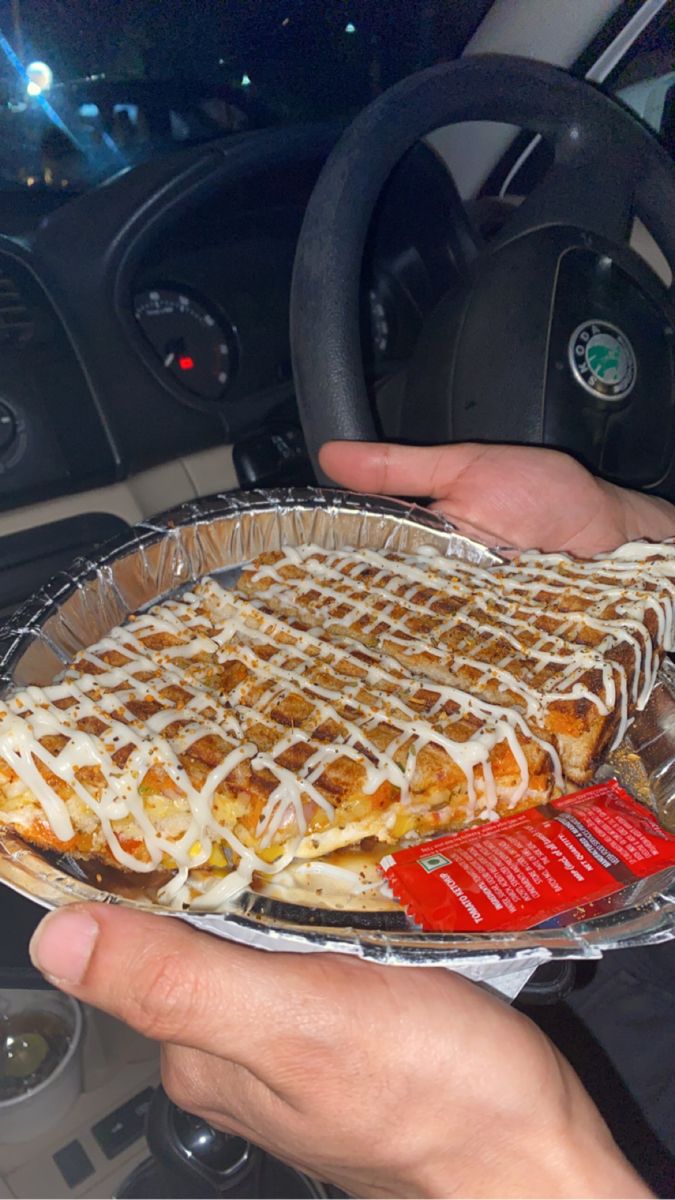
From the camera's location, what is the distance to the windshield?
2057 millimetres

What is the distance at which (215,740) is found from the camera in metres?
1.26

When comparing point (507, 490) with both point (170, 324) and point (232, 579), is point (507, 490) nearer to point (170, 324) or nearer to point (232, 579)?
point (232, 579)

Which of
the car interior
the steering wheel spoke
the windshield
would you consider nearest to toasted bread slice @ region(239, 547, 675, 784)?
the car interior

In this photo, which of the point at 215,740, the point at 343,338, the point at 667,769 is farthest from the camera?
the point at 343,338

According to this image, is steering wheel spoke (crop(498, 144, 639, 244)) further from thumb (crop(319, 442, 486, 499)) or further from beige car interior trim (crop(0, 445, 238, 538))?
beige car interior trim (crop(0, 445, 238, 538))

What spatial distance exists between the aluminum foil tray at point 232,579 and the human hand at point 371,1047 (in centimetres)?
5

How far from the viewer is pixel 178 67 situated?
7.43 ft

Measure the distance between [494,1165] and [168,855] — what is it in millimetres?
564

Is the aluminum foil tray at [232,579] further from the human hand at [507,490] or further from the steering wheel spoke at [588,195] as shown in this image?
the steering wheel spoke at [588,195]

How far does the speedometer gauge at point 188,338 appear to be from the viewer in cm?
214

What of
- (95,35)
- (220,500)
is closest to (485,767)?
(220,500)

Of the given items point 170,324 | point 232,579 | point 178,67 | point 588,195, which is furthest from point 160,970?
point 178,67

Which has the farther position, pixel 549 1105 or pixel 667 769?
pixel 667 769

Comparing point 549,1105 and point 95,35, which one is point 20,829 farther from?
point 95,35
